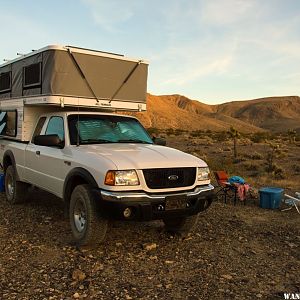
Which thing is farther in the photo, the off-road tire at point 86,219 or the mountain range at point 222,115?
the mountain range at point 222,115

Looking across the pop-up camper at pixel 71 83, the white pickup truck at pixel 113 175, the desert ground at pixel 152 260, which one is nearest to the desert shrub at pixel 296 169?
the desert ground at pixel 152 260

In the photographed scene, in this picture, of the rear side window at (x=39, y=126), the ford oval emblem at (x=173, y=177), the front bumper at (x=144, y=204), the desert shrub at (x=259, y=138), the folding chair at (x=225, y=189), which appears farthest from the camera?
the desert shrub at (x=259, y=138)

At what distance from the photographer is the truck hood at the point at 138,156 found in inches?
217

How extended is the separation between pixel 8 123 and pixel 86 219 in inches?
176

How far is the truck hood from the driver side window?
0.73 meters

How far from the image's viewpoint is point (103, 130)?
7008mm

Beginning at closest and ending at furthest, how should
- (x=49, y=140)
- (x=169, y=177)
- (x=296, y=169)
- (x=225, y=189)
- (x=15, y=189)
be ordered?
(x=169, y=177), (x=49, y=140), (x=15, y=189), (x=225, y=189), (x=296, y=169)

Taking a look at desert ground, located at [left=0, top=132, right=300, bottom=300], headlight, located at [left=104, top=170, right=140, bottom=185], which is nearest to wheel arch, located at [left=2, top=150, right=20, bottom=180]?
desert ground, located at [left=0, top=132, right=300, bottom=300]

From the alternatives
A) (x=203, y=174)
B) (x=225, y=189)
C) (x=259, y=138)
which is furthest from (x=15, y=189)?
(x=259, y=138)

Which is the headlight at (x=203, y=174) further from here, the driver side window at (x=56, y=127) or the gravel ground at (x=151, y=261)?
the driver side window at (x=56, y=127)

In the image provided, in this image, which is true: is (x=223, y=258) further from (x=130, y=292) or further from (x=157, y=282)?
(x=130, y=292)

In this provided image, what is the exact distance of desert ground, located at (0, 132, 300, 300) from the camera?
458 centimetres

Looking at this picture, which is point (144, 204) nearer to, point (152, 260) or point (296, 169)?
point (152, 260)

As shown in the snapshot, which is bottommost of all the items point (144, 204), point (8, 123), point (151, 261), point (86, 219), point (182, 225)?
point (151, 261)
